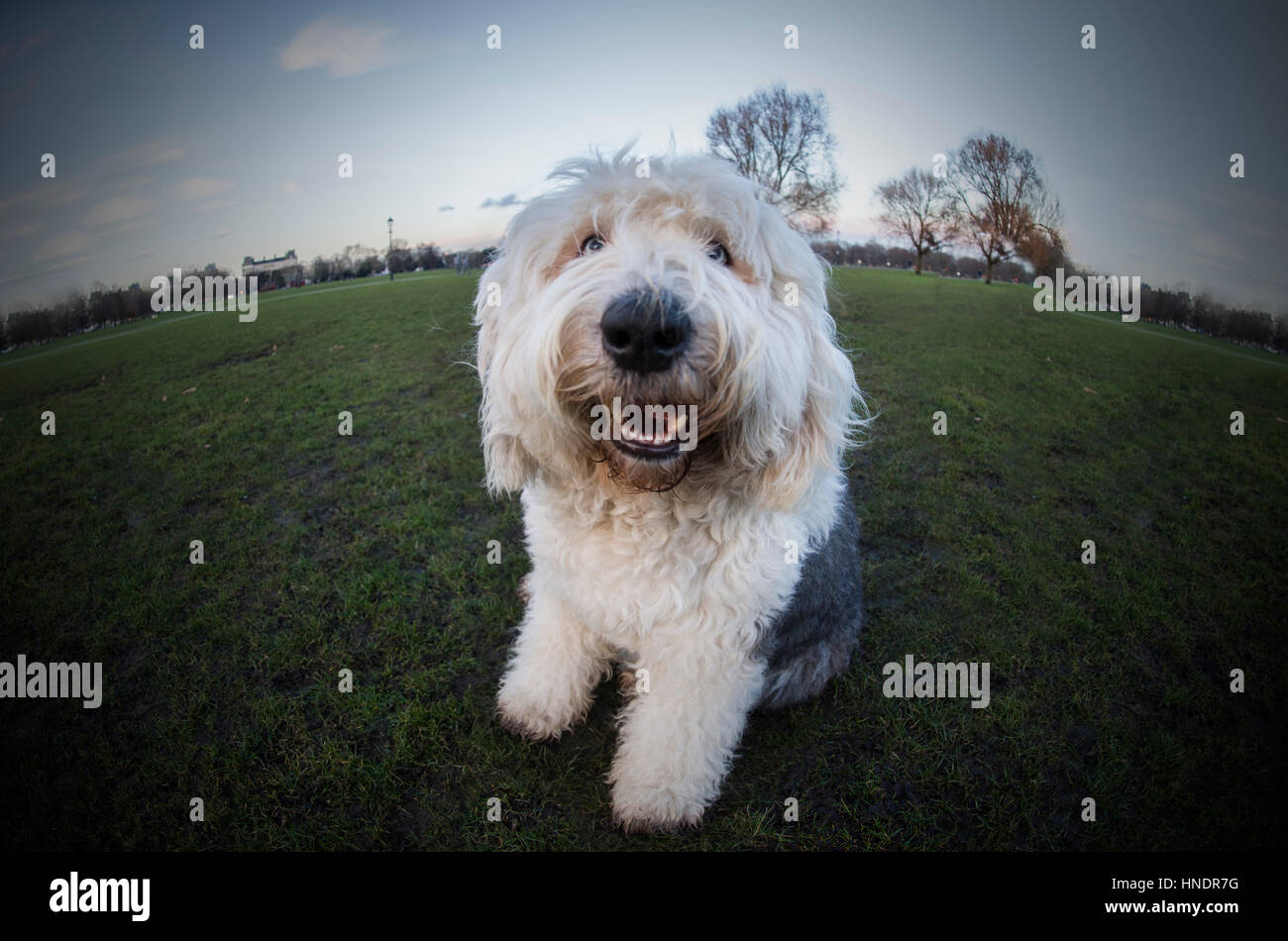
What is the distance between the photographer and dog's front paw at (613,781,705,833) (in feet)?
8.65

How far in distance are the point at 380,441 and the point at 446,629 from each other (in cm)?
362

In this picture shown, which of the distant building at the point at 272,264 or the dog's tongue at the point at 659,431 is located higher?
the distant building at the point at 272,264

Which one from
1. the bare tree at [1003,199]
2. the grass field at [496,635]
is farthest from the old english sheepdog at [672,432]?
the bare tree at [1003,199]

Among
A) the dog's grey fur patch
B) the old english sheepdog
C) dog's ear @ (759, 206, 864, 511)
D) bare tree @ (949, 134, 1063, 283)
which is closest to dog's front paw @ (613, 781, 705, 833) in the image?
the old english sheepdog

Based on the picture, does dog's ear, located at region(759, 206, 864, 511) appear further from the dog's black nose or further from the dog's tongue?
the dog's black nose

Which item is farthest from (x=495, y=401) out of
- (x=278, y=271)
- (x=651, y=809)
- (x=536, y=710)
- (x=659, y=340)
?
(x=278, y=271)

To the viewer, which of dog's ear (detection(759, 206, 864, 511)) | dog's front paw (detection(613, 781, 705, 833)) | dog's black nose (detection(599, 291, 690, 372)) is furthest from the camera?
dog's front paw (detection(613, 781, 705, 833))

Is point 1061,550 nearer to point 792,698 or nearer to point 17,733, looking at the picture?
point 792,698

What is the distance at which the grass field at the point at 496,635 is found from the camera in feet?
8.87

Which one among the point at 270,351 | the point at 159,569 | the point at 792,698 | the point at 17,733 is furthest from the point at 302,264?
the point at 792,698

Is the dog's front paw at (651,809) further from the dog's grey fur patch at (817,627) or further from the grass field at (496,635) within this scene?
the dog's grey fur patch at (817,627)

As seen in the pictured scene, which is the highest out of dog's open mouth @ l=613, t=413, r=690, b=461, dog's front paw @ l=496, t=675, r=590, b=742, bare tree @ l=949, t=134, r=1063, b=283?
bare tree @ l=949, t=134, r=1063, b=283

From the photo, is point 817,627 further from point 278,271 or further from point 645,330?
point 278,271

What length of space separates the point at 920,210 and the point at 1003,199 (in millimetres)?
2195
